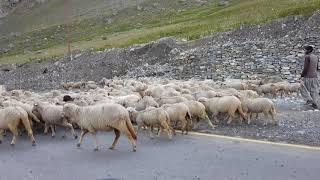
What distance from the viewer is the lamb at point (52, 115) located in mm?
17953

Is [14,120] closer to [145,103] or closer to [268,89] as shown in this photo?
[145,103]

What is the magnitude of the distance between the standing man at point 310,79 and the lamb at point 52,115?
8.23 m

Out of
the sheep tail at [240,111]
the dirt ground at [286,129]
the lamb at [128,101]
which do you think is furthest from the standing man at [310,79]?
the lamb at [128,101]

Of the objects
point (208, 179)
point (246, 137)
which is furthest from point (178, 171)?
point (246, 137)

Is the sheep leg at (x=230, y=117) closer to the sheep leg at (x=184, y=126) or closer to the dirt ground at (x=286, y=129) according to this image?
the dirt ground at (x=286, y=129)

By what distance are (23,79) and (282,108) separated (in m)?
31.0

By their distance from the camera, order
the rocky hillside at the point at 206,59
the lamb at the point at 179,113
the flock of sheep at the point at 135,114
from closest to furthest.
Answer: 1. the flock of sheep at the point at 135,114
2. the lamb at the point at 179,113
3. the rocky hillside at the point at 206,59

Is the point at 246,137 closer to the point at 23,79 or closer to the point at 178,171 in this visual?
the point at 178,171

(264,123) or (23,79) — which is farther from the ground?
(264,123)

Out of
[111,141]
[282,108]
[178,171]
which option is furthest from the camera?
[282,108]

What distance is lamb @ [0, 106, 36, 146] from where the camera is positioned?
56.2 feet

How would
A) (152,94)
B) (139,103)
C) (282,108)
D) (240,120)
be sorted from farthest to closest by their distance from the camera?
(152,94) → (282,108) → (139,103) → (240,120)

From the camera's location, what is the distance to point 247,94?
67.4 ft

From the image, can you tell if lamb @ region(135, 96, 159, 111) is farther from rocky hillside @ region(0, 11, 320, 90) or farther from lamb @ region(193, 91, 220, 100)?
rocky hillside @ region(0, 11, 320, 90)
